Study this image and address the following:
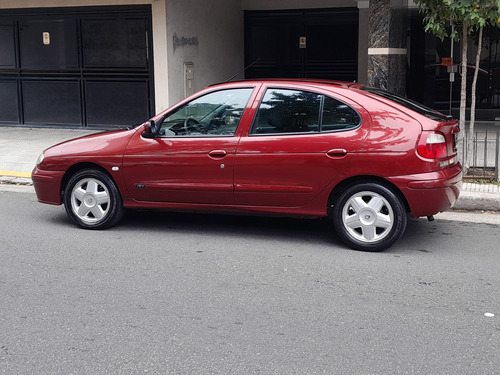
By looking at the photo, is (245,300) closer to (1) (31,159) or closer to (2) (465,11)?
(2) (465,11)

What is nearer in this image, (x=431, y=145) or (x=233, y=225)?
(x=431, y=145)

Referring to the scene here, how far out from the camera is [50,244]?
6.88 meters

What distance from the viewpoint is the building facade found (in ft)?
45.4

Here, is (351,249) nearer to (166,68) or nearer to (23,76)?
(166,68)

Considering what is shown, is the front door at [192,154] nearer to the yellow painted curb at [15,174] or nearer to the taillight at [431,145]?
the taillight at [431,145]

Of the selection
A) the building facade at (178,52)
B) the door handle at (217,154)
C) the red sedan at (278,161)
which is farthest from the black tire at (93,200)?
the building facade at (178,52)

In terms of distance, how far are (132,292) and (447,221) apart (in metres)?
3.95

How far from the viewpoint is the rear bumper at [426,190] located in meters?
6.27

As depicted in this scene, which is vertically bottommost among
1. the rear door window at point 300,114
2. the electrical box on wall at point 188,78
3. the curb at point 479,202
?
the curb at point 479,202

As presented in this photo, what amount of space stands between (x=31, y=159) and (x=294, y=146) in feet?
22.3

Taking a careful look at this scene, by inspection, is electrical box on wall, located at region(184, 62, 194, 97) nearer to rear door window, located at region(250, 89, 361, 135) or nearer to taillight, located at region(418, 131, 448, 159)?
rear door window, located at region(250, 89, 361, 135)

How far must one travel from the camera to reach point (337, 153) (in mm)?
6438

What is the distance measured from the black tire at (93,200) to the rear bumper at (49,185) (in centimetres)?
12

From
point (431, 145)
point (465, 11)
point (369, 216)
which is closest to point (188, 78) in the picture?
point (465, 11)
